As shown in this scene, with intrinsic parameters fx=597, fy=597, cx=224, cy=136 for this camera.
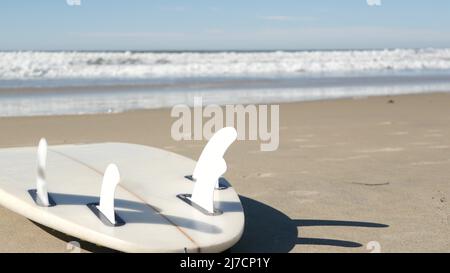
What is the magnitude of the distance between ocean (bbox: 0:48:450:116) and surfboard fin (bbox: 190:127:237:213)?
6132mm

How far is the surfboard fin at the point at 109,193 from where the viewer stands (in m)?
2.49

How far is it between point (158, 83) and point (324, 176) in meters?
11.1

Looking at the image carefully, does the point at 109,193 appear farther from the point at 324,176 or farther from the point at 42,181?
the point at 324,176

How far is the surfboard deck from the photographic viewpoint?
2387 mm

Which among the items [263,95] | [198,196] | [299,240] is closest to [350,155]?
[299,240]

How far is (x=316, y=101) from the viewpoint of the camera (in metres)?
10.2

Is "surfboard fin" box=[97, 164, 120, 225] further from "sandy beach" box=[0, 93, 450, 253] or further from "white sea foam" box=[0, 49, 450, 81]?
"white sea foam" box=[0, 49, 450, 81]

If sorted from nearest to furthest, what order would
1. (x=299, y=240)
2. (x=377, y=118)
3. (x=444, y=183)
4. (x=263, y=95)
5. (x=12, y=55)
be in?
(x=299, y=240)
(x=444, y=183)
(x=377, y=118)
(x=263, y=95)
(x=12, y=55)

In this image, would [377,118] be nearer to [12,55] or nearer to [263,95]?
[263,95]

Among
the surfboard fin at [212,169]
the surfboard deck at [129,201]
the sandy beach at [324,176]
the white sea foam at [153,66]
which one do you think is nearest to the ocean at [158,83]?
the white sea foam at [153,66]

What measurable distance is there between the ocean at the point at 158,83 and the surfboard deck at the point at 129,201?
5.22 m

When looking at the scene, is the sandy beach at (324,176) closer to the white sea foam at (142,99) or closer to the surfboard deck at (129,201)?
the surfboard deck at (129,201)

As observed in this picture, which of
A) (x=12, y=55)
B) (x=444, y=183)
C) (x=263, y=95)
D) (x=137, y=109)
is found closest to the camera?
(x=444, y=183)
